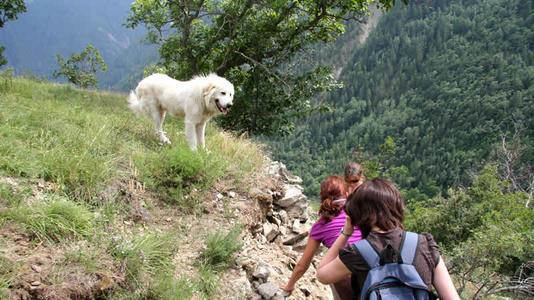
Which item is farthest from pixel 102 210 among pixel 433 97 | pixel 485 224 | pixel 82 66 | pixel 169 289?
pixel 433 97

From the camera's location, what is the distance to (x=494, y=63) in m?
139

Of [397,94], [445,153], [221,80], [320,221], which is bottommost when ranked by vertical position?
[445,153]

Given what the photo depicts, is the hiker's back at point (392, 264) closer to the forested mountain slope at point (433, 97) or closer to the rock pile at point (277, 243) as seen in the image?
the rock pile at point (277, 243)

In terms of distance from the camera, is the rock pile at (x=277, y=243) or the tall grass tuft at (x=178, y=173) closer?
the rock pile at (x=277, y=243)

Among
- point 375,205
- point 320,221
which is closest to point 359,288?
point 375,205

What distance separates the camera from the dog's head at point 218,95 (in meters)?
6.74

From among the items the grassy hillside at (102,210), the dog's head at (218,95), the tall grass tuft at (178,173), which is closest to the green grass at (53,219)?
the grassy hillside at (102,210)

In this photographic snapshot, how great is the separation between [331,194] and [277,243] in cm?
239

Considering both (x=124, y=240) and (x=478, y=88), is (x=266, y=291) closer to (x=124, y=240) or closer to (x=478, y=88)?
(x=124, y=240)

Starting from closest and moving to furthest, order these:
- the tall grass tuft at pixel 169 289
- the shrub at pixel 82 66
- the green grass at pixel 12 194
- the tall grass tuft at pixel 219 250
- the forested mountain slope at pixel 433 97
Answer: the tall grass tuft at pixel 169 289
the green grass at pixel 12 194
the tall grass tuft at pixel 219 250
the shrub at pixel 82 66
the forested mountain slope at pixel 433 97

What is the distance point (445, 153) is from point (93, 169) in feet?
402

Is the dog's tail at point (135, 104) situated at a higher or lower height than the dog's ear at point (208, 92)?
lower

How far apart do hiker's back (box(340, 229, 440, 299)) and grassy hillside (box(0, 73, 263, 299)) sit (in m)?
1.82

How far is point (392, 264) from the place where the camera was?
2564 millimetres
